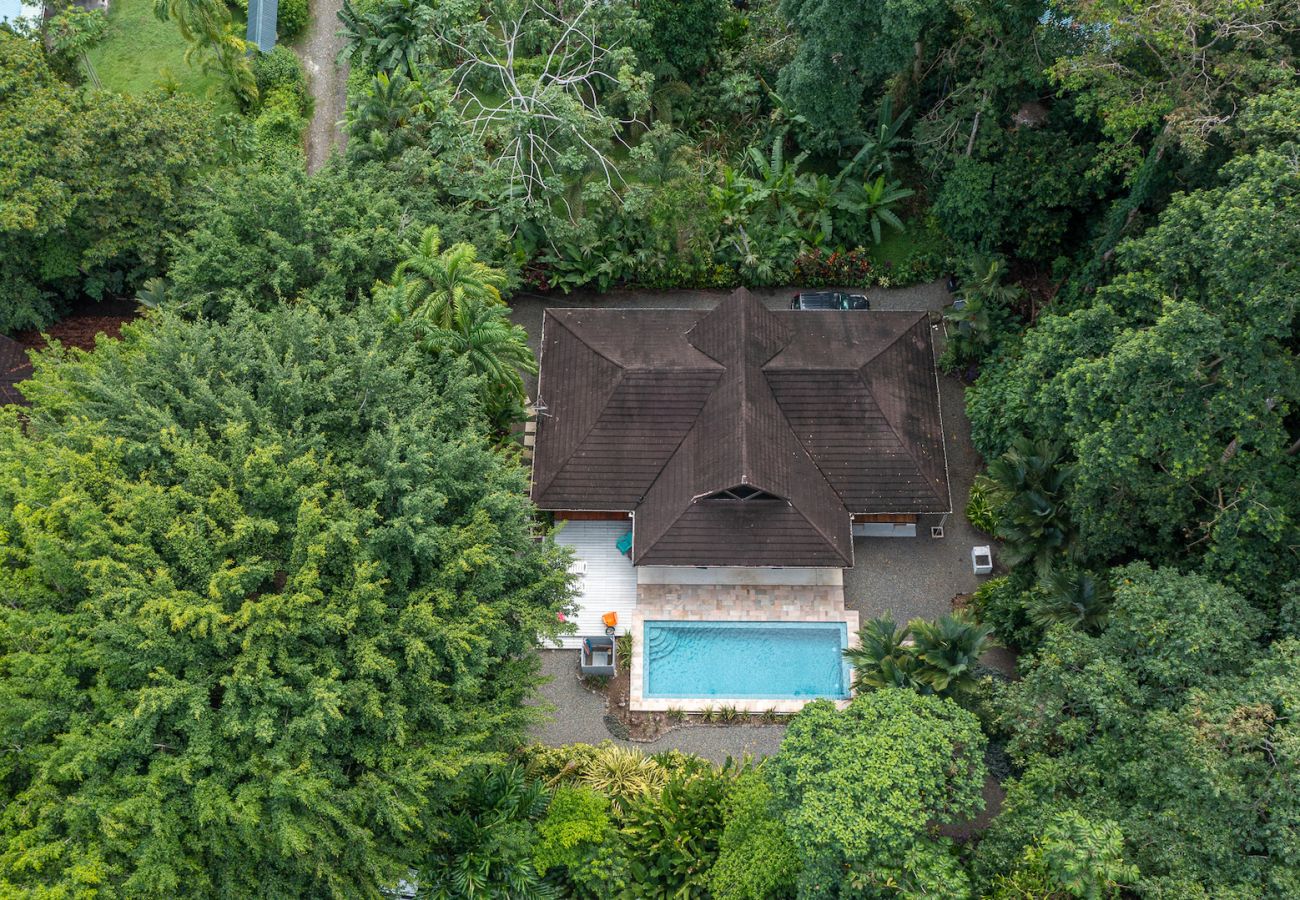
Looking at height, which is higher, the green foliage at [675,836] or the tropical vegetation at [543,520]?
the tropical vegetation at [543,520]

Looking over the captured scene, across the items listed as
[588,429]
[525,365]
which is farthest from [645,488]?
[525,365]

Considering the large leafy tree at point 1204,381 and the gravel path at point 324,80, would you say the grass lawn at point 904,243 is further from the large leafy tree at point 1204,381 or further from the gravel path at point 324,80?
the gravel path at point 324,80

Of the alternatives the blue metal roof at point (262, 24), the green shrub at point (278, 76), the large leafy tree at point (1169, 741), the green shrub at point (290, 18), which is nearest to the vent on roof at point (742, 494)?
the large leafy tree at point (1169, 741)

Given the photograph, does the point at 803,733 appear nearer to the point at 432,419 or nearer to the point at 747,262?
the point at 432,419

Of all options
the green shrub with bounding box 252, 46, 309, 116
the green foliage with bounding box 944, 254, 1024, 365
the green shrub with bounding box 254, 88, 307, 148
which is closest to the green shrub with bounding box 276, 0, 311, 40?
the green shrub with bounding box 252, 46, 309, 116

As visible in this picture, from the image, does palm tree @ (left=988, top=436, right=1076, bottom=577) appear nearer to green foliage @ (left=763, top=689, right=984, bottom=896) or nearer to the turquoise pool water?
the turquoise pool water

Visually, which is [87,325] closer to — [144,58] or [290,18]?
[144,58]

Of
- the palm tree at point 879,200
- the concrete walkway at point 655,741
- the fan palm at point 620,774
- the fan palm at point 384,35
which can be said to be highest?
the fan palm at point 384,35
